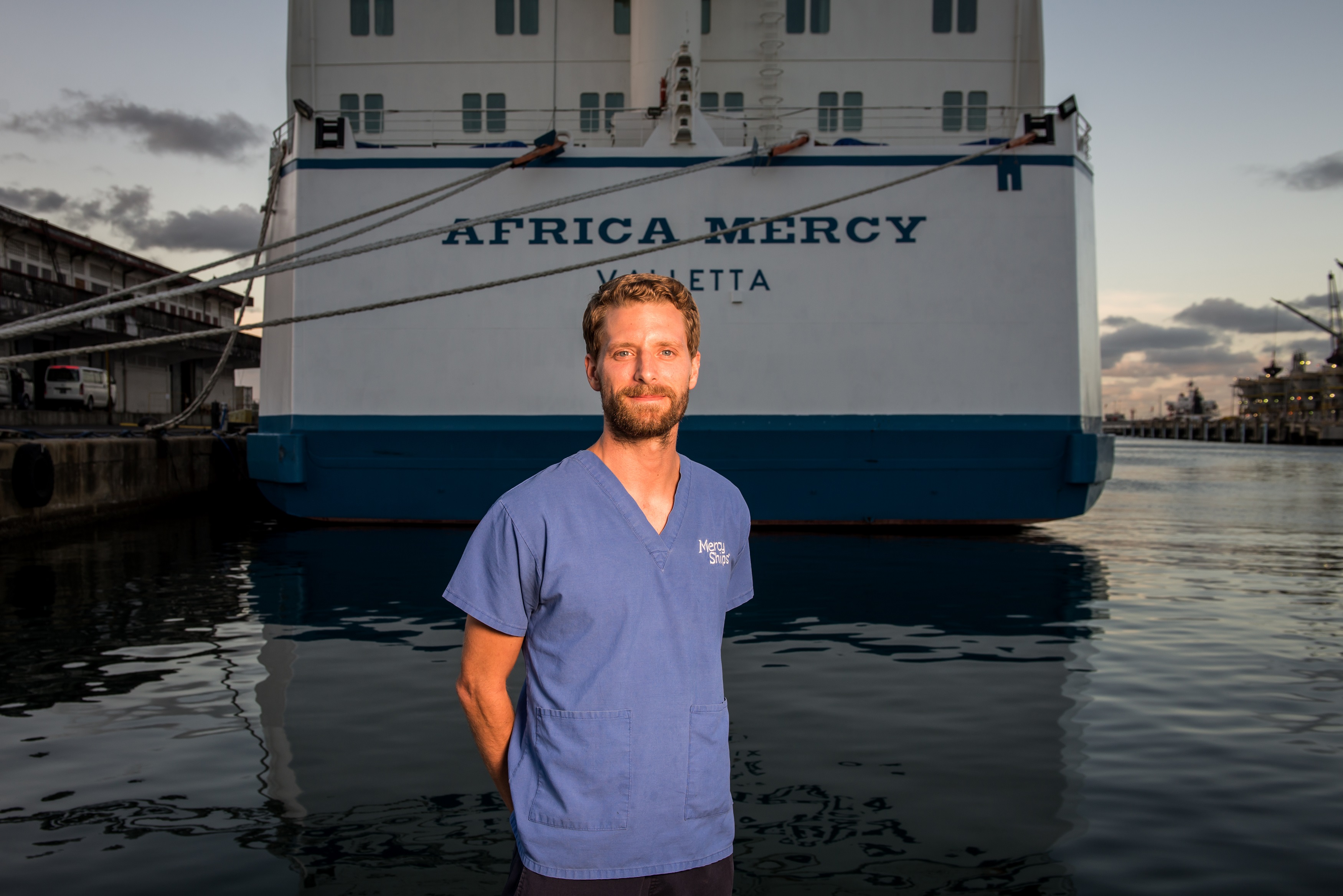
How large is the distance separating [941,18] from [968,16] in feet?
1.27

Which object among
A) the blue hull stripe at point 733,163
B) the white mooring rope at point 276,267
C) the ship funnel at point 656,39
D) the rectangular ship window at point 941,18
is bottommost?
the white mooring rope at point 276,267

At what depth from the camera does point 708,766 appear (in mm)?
1913

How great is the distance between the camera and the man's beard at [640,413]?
1.97 m

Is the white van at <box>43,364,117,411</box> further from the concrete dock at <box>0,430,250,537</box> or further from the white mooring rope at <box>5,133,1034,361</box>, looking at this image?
the white mooring rope at <box>5,133,1034,361</box>

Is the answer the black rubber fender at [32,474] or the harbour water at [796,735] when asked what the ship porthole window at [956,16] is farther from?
the black rubber fender at [32,474]

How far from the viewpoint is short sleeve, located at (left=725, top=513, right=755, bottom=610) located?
2.23 m

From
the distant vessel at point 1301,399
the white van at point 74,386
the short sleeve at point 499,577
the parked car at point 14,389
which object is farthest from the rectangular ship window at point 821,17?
the distant vessel at point 1301,399

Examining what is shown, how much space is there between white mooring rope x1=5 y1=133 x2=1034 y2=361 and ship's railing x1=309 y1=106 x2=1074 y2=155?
1.63 metres

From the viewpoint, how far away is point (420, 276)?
1204cm

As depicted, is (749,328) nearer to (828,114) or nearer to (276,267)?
(828,114)

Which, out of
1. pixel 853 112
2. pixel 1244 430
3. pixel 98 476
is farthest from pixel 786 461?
pixel 1244 430

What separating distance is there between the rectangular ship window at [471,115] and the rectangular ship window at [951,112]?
6504 millimetres

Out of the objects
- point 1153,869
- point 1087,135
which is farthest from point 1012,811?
point 1087,135

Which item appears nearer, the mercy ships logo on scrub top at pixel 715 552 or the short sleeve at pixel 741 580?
the mercy ships logo on scrub top at pixel 715 552
